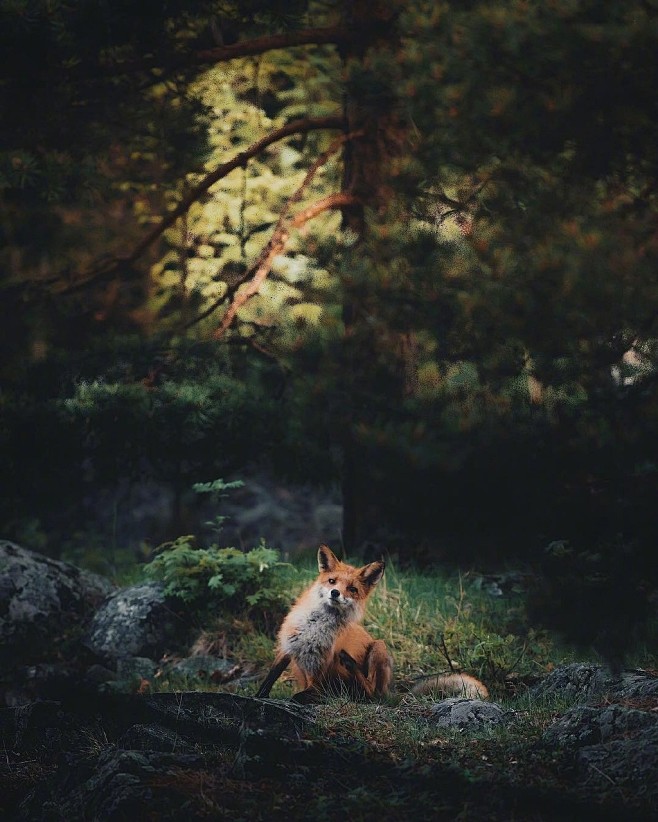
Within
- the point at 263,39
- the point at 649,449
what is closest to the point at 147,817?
the point at 649,449

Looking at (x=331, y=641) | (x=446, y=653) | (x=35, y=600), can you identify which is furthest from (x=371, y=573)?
(x=35, y=600)

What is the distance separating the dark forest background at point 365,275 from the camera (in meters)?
4.07

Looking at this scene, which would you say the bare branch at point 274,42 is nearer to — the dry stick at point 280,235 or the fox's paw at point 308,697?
the dry stick at point 280,235

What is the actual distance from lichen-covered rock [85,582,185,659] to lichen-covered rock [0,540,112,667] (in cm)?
30

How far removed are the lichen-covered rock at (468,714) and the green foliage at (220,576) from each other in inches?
86.9

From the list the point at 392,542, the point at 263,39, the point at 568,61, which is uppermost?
the point at 263,39

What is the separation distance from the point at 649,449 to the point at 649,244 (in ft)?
3.79

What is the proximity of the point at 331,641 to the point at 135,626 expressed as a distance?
2.18 meters

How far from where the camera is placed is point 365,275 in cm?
598

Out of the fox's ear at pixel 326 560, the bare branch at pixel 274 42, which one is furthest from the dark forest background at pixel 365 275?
the fox's ear at pixel 326 560

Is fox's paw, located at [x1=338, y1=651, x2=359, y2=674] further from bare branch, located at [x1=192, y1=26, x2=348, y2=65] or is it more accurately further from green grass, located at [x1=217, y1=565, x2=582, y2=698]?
bare branch, located at [x1=192, y1=26, x2=348, y2=65]

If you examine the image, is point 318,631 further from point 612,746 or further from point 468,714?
point 612,746

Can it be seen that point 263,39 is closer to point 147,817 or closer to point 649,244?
point 649,244

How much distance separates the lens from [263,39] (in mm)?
7578
